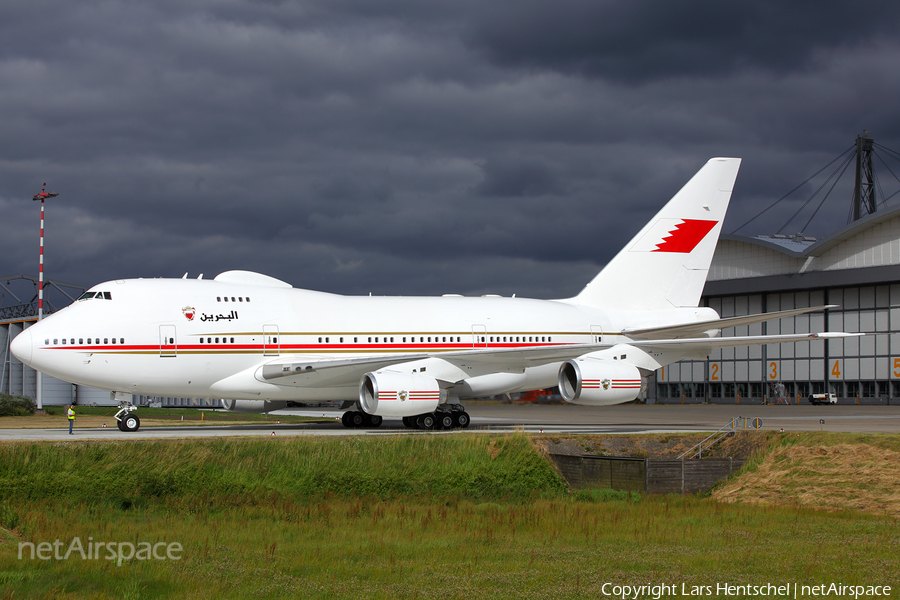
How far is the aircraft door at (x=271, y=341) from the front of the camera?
24.3 m

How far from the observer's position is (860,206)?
241ft

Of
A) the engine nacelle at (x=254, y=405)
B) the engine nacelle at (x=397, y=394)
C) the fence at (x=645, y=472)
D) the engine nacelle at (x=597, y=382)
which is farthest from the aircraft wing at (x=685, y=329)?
the engine nacelle at (x=254, y=405)

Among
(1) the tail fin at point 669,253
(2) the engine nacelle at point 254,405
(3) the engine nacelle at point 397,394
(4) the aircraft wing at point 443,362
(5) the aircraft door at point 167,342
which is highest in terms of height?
(1) the tail fin at point 669,253

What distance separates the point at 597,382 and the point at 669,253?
7874mm

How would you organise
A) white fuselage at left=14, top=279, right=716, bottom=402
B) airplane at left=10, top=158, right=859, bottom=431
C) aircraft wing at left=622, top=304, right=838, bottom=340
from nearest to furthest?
white fuselage at left=14, top=279, right=716, bottom=402 < airplane at left=10, top=158, right=859, bottom=431 < aircraft wing at left=622, top=304, right=838, bottom=340

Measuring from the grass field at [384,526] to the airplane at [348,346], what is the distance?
14.4 feet

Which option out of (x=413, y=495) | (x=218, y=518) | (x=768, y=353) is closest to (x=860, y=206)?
(x=768, y=353)

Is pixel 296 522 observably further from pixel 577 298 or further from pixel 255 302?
pixel 577 298

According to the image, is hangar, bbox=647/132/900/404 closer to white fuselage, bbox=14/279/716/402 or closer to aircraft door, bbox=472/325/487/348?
white fuselage, bbox=14/279/716/402

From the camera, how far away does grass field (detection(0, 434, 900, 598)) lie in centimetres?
1065

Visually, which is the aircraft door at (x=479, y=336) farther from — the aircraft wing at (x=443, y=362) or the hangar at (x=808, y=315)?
the hangar at (x=808, y=315)

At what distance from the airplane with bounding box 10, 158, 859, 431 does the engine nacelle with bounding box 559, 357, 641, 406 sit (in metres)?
0.04

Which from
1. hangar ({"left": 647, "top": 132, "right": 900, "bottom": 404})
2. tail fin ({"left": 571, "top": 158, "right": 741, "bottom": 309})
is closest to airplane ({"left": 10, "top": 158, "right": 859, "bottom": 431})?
tail fin ({"left": 571, "top": 158, "right": 741, "bottom": 309})

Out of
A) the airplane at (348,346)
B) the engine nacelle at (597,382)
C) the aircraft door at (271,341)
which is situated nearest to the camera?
the airplane at (348,346)
